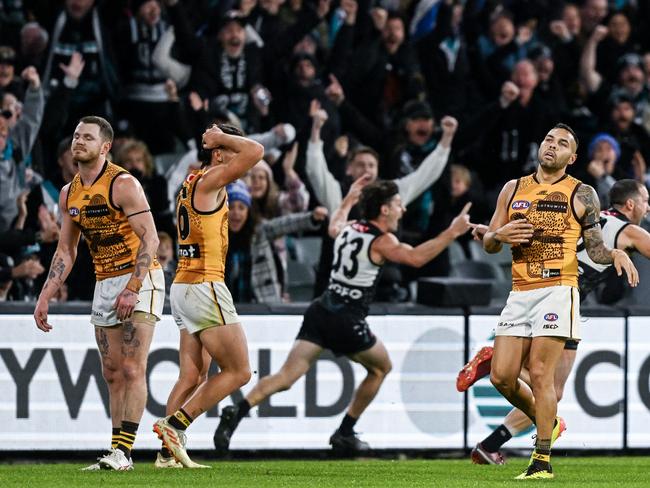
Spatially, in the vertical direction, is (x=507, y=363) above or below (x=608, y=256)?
below

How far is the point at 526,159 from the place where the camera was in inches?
672

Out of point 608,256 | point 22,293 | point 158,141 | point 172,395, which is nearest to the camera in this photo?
point 608,256

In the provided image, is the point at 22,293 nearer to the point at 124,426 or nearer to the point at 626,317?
the point at 124,426

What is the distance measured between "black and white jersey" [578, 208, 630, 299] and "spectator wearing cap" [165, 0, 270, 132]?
505 cm

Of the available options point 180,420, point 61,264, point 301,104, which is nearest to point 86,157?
point 61,264

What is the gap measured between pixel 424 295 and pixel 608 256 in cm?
331

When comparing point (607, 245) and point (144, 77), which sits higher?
point (144, 77)

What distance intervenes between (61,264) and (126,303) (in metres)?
0.79

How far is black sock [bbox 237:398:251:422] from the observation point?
39.3 ft

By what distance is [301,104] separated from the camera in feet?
53.3

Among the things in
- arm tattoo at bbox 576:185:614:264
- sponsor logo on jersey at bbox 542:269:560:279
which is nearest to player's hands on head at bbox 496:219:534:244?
sponsor logo on jersey at bbox 542:269:560:279

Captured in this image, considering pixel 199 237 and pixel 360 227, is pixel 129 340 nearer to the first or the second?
pixel 199 237

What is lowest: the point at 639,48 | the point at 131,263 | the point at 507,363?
the point at 507,363

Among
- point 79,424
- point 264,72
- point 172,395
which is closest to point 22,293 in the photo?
point 79,424
